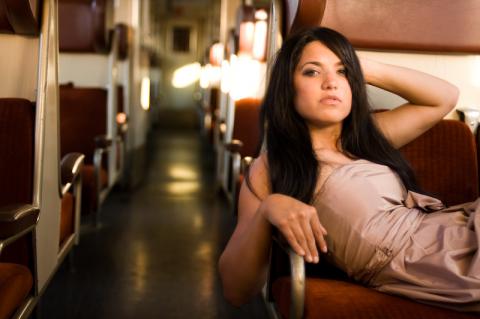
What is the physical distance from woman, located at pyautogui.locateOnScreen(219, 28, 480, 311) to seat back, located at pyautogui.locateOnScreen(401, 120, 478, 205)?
0.25 m

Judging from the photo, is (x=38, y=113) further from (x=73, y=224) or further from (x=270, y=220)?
(x=270, y=220)

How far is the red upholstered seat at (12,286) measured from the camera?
150 cm

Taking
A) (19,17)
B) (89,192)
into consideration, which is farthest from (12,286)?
(89,192)

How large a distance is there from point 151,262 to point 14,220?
6.07 feet

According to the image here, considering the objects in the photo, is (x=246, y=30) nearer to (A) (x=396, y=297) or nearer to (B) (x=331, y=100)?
→ (B) (x=331, y=100)

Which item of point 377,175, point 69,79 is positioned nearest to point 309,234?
point 377,175

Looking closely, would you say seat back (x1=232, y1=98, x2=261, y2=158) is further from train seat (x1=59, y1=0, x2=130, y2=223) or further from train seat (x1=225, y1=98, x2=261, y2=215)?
train seat (x1=59, y1=0, x2=130, y2=223)

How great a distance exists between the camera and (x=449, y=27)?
221 cm

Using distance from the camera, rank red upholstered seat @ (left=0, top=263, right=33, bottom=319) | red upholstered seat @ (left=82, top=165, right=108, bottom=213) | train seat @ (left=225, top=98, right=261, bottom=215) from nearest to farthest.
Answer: red upholstered seat @ (left=0, top=263, right=33, bottom=319), red upholstered seat @ (left=82, top=165, right=108, bottom=213), train seat @ (left=225, top=98, right=261, bottom=215)

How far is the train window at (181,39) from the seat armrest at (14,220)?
60.1 ft

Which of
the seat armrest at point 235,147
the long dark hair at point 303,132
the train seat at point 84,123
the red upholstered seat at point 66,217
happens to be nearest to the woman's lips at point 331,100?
the long dark hair at point 303,132

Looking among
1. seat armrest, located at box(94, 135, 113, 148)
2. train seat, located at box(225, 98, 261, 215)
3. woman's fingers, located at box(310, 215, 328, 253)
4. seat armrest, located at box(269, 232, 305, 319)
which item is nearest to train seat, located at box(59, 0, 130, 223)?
seat armrest, located at box(94, 135, 113, 148)

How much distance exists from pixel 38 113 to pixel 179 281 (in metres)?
1.38

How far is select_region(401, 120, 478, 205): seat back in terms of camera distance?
202 centimetres
